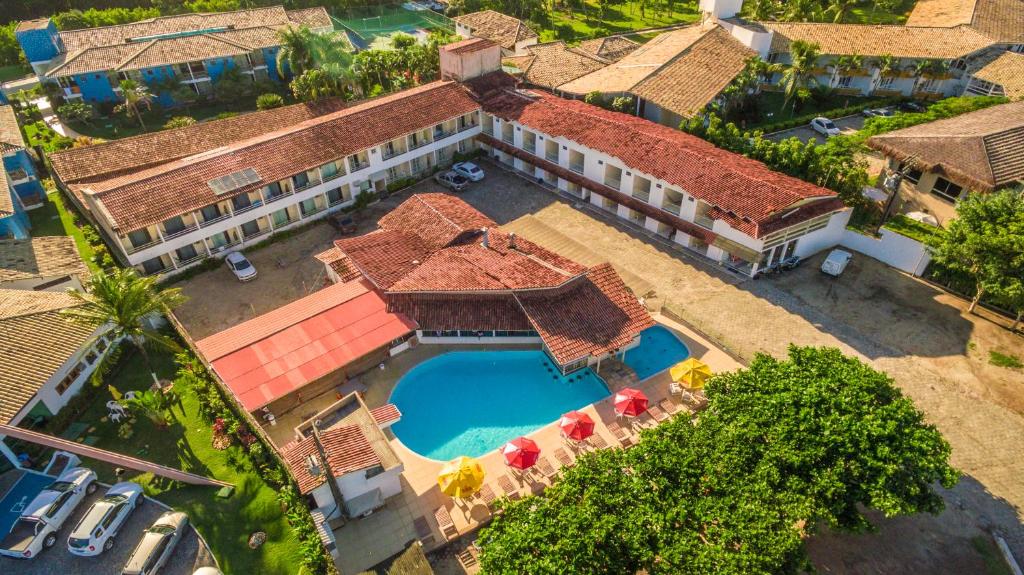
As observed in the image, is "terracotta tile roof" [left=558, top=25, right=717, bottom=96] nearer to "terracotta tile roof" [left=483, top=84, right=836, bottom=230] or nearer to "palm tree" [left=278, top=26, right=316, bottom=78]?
"terracotta tile roof" [left=483, top=84, right=836, bottom=230]

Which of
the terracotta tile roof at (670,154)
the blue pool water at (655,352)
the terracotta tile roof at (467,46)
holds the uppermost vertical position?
the terracotta tile roof at (467,46)

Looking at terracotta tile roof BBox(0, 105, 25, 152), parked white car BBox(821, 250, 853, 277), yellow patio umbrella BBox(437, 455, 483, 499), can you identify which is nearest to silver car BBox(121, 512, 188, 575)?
yellow patio umbrella BBox(437, 455, 483, 499)

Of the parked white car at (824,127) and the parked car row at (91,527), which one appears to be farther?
the parked white car at (824,127)

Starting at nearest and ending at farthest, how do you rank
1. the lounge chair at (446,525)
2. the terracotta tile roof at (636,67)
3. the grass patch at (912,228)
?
the lounge chair at (446,525), the grass patch at (912,228), the terracotta tile roof at (636,67)

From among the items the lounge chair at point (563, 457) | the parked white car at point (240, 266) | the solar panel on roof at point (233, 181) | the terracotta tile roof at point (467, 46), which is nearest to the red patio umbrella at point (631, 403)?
the lounge chair at point (563, 457)

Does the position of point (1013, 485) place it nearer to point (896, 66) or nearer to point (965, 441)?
point (965, 441)

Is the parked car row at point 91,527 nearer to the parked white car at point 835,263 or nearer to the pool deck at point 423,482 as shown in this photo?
the pool deck at point 423,482

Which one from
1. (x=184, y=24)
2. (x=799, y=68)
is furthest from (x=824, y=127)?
(x=184, y=24)

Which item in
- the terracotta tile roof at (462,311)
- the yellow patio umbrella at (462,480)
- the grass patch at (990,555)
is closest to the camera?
the grass patch at (990,555)
